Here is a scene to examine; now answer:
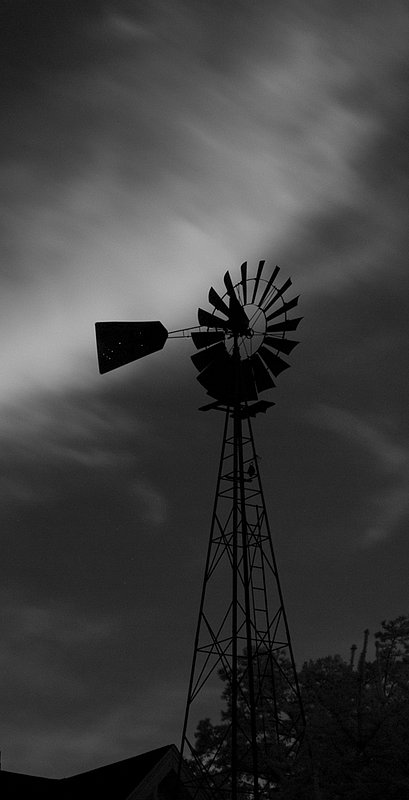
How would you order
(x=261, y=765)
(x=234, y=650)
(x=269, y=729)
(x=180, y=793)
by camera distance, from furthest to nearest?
(x=269, y=729) < (x=261, y=765) < (x=180, y=793) < (x=234, y=650)

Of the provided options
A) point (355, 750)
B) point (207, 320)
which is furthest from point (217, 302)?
point (355, 750)

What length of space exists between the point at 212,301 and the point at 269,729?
743 inches

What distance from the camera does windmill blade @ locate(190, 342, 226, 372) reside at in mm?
33344

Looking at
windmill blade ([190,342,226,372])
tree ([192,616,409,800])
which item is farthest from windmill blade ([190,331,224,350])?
tree ([192,616,409,800])

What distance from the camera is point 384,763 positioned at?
79.4 ft

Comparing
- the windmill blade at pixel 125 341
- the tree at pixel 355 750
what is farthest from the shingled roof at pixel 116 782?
the windmill blade at pixel 125 341

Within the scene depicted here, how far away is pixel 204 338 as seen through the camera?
33438 millimetres

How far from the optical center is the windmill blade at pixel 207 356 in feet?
109

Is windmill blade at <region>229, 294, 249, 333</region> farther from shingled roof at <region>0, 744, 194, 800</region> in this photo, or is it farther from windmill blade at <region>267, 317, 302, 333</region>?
shingled roof at <region>0, 744, 194, 800</region>

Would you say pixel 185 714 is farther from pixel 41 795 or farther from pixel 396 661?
pixel 396 661

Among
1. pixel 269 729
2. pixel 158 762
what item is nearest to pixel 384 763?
pixel 158 762

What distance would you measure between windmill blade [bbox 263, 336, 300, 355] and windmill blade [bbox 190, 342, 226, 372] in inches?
58.9

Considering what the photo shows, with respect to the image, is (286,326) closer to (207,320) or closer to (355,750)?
(207,320)

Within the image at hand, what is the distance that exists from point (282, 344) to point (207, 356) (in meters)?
2.43
